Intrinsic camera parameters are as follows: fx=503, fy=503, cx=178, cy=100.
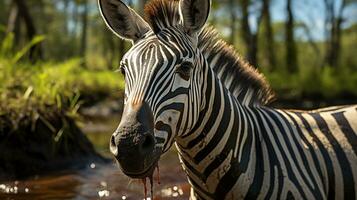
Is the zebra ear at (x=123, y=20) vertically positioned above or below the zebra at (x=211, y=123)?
above

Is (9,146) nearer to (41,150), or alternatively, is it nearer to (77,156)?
(41,150)

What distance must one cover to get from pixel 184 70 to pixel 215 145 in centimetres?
53

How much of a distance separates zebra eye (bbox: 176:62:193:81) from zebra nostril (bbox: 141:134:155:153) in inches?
16.0

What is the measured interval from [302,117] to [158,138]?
1383 millimetres

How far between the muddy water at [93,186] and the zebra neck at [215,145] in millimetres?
2286

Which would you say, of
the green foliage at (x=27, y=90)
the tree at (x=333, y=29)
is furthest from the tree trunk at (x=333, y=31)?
the green foliage at (x=27, y=90)

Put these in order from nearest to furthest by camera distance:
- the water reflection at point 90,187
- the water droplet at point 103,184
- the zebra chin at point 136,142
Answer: the zebra chin at point 136,142 → the water reflection at point 90,187 → the water droplet at point 103,184

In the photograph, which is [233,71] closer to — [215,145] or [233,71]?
[233,71]

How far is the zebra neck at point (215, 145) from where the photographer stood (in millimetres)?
2703

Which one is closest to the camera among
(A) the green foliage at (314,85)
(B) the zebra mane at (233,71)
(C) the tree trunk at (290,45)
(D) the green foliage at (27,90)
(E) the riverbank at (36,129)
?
(B) the zebra mane at (233,71)

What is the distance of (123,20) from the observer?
2678 mm

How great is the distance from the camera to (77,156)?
7270 mm

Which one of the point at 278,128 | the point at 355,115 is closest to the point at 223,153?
the point at 278,128

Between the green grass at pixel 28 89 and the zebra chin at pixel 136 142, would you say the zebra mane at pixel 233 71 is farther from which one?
the green grass at pixel 28 89
